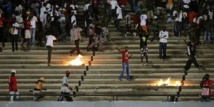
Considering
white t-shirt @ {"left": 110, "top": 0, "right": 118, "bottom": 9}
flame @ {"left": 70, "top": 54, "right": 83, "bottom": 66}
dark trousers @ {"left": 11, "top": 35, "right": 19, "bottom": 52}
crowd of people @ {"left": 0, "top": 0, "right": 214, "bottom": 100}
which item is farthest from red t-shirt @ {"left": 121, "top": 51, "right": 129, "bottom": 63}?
dark trousers @ {"left": 11, "top": 35, "right": 19, "bottom": 52}

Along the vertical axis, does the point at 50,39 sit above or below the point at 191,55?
above

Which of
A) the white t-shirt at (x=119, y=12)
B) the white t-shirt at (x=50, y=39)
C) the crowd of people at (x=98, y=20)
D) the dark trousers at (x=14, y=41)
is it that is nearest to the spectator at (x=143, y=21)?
the crowd of people at (x=98, y=20)

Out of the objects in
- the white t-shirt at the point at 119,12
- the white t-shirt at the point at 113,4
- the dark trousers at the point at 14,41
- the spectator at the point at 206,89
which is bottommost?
the spectator at the point at 206,89

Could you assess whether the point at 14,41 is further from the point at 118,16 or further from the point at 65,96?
the point at 65,96

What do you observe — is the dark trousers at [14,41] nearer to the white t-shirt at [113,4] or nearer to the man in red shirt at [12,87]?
the white t-shirt at [113,4]

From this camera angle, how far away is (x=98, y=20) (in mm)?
36812

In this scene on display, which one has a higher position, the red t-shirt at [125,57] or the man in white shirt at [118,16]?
the man in white shirt at [118,16]

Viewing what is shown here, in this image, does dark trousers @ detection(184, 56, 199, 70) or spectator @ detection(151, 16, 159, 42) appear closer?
dark trousers @ detection(184, 56, 199, 70)

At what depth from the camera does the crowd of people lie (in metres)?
35.3

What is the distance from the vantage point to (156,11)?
125ft

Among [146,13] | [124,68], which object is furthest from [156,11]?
[124,68]

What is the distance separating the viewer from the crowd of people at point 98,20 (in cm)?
3531

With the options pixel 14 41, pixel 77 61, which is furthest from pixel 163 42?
pixel 14 41

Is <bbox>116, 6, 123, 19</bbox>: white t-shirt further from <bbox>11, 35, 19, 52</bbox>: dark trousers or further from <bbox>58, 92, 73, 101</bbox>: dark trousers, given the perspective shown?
<bbox>58, 92, 73, 101</bbox>: dark trousers
